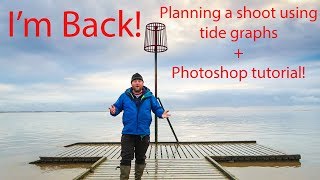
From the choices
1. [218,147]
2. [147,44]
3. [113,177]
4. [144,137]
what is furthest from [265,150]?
[144,137]

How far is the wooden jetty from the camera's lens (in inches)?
379

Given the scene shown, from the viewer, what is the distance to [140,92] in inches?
293

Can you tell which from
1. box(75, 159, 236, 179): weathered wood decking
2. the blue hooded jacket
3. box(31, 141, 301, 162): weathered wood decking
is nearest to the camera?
the blue hooded jacket

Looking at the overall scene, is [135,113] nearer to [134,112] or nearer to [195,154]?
[134,112]

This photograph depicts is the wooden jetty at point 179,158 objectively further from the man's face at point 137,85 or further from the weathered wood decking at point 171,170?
the man's face at point 137,85

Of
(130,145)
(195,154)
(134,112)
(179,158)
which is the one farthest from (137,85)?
(195,154)

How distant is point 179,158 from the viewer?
12.4m

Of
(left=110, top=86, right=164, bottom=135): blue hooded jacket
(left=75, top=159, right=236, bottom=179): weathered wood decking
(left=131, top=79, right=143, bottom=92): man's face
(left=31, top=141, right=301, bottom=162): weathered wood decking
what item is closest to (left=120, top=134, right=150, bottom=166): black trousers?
(left=110, top=86, right=164, bottom=135): blue hooded jacket

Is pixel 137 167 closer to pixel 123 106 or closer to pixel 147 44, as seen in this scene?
pixel 123 106

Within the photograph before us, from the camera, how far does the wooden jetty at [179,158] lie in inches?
379

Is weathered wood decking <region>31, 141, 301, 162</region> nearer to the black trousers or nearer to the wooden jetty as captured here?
the wooden jetty

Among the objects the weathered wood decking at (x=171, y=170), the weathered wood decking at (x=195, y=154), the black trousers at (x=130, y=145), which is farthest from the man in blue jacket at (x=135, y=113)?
the weathered wood decking at (x=195, y=154)

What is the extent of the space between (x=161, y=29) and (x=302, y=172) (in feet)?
25.4

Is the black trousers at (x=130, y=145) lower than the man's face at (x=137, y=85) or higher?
lower
